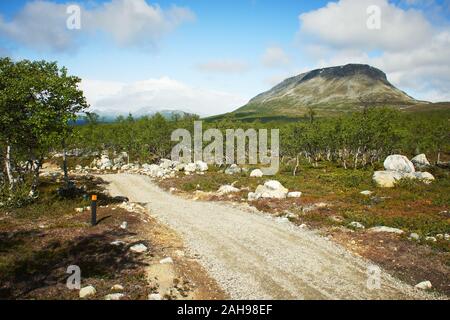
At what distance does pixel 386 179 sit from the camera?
42.9 meters

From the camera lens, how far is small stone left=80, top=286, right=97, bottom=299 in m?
12.2

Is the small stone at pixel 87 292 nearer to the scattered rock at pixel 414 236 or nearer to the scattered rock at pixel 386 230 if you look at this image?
the scattered rock at pixel 386 230

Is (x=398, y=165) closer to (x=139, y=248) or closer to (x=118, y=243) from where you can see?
(x=139, y=248)

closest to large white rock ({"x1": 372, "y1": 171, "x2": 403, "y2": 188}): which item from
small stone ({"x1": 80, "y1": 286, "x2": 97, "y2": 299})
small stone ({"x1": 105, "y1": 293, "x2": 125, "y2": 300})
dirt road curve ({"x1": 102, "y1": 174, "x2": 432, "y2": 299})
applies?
dirt road curve ({"x1": 102, "y1": 174, "x2": 432, "y2": 299})

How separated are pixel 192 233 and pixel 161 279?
8.24m

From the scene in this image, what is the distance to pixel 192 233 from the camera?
22469 mm

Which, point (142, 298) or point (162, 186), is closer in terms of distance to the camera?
point (142, 298)

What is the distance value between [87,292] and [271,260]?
30.0ft

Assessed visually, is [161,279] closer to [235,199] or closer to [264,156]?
[235,199]

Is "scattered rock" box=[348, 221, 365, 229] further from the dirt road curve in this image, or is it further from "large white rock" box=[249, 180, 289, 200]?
"large white rock" box=[249, 180, 289, 200]

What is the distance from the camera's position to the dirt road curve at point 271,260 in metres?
13.3

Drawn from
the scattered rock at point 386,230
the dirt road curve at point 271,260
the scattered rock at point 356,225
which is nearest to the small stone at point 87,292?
the dirt road curve at point 271,260

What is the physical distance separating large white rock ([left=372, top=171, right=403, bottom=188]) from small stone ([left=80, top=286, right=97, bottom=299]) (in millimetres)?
39750
